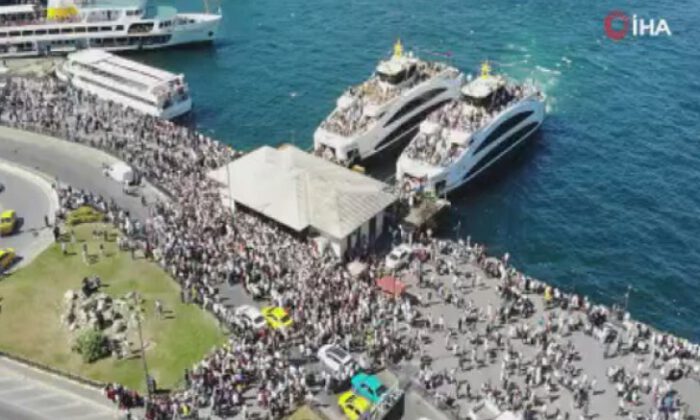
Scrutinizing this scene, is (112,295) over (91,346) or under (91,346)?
over

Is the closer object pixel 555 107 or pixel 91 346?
pixel 91 346

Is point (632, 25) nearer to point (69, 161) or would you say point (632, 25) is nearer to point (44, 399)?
point (69, 161)

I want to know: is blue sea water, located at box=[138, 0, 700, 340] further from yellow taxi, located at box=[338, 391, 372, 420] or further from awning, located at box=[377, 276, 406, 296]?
yellow taxi, located at box=[338, 391, 372, 420]

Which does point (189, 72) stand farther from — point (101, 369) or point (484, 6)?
point (101, 369)

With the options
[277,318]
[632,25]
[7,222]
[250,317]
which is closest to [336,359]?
[277,318]

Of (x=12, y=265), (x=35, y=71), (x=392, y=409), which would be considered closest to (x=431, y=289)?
(x=392, y=409)

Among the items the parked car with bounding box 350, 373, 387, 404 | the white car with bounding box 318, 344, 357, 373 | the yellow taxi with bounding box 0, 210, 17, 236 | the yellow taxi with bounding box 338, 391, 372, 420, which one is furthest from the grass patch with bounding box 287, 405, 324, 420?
the yellow taxi with bounding box 0, 210, 17, 236

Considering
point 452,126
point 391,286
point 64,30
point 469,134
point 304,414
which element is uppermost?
point 64,30
